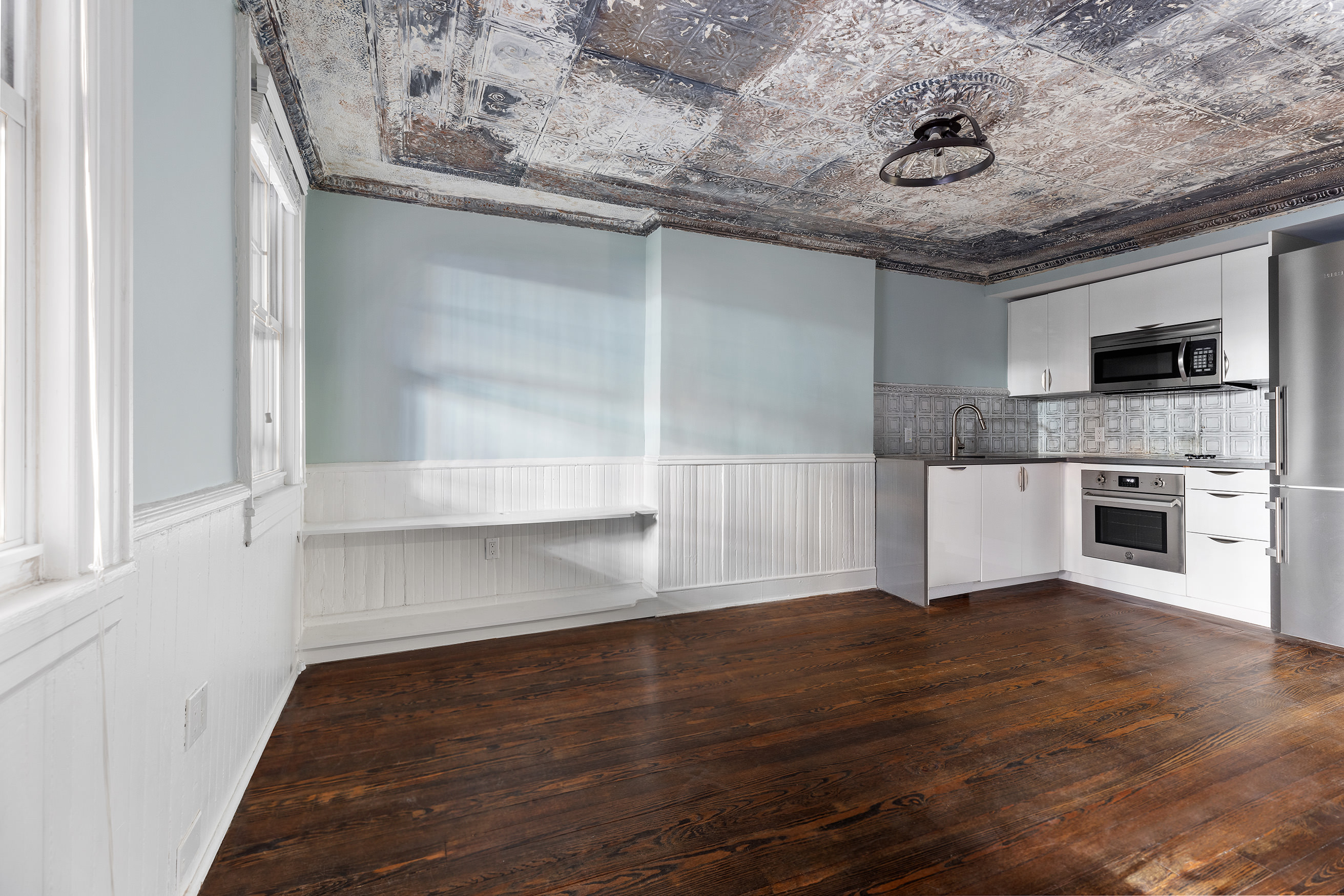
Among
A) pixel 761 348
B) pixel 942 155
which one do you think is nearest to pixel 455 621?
pixel 761 348

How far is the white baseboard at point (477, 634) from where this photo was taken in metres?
2.93

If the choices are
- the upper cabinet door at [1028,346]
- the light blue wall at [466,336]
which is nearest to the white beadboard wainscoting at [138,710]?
the light blue wall at [466,336]

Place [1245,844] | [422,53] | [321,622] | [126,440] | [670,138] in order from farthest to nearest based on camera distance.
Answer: [321,622] → [670,138] → [422,53] → [1245,844] → [126,440]

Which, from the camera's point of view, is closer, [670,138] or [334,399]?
[670,138]

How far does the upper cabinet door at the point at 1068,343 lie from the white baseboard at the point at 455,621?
3510 millimetres

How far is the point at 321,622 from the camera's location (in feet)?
9.83

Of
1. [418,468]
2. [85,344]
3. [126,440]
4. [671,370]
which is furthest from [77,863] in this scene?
[671,370]

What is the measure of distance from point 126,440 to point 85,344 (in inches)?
7.1

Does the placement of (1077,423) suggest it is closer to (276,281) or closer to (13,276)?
(276,281)

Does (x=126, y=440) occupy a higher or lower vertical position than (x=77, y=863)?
higher

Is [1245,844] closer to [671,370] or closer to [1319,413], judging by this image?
[1319,413]

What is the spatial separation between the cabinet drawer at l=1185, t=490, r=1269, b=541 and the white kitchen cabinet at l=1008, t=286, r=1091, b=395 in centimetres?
112

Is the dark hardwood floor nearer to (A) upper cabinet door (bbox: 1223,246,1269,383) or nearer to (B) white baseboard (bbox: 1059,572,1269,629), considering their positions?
(B) white baseboard (bbox: 1059,572,1269,629)

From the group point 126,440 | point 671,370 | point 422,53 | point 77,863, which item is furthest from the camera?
point 671,370
